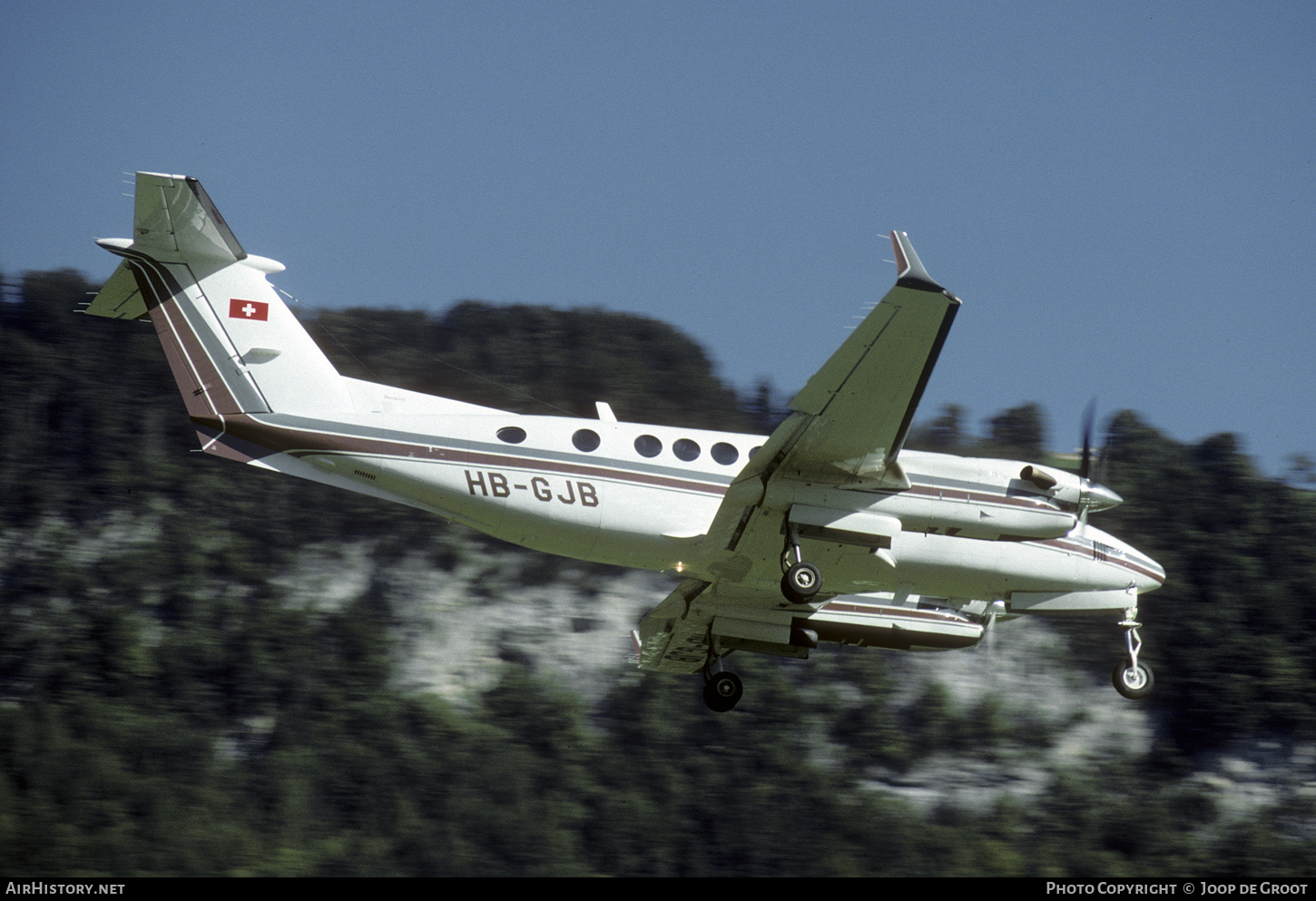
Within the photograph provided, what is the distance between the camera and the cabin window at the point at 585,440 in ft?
49.1

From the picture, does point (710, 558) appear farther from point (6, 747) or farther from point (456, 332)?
point (456, 332)

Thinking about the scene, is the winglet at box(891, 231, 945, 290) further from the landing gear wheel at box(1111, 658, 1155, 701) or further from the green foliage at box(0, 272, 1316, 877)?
the green foliage at box(0, 272, 1316, 877)

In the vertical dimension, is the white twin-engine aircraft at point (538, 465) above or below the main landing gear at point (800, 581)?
above

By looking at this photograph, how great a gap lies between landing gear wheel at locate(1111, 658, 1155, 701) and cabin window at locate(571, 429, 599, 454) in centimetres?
741

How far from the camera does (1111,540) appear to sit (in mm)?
16766

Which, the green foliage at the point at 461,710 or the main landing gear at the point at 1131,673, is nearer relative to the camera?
the main landing gear at the point at 1131,673

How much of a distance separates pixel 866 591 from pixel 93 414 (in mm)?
34743

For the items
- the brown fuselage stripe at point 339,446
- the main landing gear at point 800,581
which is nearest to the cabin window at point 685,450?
the brown fuselage stripe at point 339,446

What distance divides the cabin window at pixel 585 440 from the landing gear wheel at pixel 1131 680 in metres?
7.41

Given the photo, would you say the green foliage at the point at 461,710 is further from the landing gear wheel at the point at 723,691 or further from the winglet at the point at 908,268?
the winglet at the point at 908,268

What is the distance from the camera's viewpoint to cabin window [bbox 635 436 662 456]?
15.0 meters

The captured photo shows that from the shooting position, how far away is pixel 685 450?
49.6 ft

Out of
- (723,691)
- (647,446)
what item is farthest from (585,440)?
(723,691)

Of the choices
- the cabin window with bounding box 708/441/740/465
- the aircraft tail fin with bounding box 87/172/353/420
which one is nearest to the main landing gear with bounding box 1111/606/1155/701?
the cabin window with bounding box 708/441/740/465
